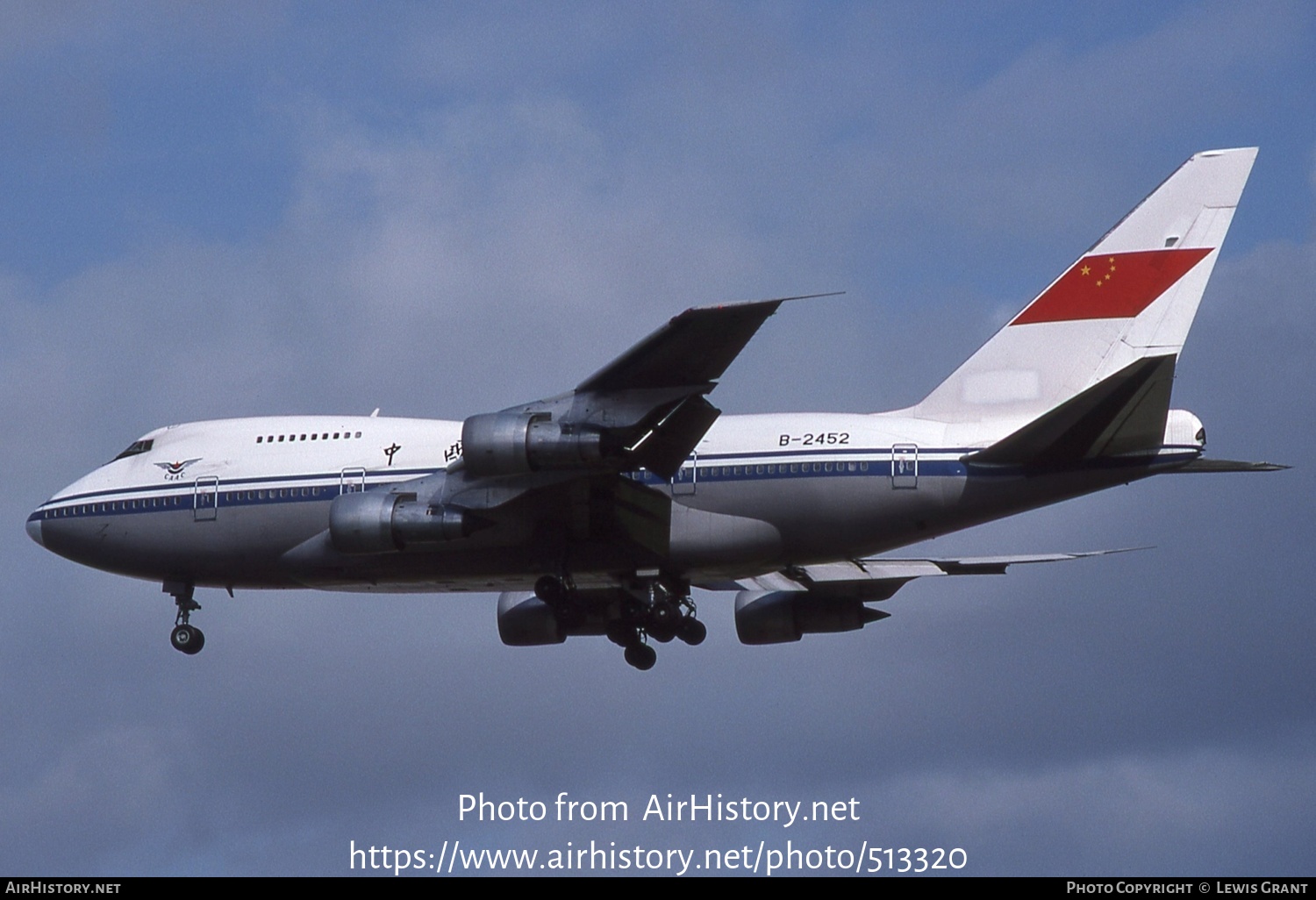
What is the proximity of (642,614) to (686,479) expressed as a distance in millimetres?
3810

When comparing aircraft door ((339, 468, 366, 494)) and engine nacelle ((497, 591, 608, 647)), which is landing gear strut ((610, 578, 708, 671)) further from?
aircraft door ((339, 468, 366, 494))

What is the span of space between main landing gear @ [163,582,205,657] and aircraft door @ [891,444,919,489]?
15.1 meters

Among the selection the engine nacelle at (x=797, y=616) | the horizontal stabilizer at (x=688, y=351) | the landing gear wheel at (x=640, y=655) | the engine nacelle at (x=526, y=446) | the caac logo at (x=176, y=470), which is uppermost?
A: the caac logo at (x=176, y=470)

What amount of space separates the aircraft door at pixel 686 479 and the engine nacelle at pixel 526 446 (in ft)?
12.1

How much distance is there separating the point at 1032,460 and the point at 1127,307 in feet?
15.5

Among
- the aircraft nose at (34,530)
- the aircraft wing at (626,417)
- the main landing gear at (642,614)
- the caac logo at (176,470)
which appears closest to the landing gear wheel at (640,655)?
the main landing gear at (642,614)

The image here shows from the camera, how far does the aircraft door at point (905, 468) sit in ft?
129

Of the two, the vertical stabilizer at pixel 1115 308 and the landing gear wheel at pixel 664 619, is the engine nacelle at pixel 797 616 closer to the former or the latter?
the landing gear wheel at pixel 664 619

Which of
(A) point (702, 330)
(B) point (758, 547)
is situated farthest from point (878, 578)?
(A) point (702, 330)

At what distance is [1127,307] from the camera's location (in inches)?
1629

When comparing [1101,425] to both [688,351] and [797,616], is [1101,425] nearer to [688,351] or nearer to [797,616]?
[688,351]

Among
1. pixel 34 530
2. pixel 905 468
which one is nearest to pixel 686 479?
pixel 905 468
